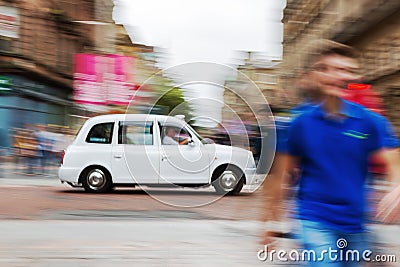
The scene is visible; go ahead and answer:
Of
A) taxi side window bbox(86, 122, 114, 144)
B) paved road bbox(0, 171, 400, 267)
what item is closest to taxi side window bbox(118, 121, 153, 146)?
taxi side window bbox(86, 122, 114, 144)

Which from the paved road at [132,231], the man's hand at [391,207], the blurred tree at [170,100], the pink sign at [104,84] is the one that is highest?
the pink sign at [104,84]

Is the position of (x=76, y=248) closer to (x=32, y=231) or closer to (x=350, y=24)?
(x=32, y=231)

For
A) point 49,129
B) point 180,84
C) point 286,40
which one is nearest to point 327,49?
point 180,84

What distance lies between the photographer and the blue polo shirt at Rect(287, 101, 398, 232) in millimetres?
2920

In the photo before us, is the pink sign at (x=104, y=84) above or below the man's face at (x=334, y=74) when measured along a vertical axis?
above

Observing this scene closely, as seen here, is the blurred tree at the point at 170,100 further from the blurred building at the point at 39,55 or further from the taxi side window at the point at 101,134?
the blurred building at the point at 39,55

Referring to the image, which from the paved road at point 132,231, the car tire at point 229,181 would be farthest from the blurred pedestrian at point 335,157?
the car tire at point 229,181

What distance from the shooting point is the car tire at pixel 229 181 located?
14.0m

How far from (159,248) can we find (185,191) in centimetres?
732

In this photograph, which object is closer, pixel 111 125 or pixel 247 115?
pixel 247 115

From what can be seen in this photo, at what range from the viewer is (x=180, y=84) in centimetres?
805

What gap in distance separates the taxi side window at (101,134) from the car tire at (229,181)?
2328 mm

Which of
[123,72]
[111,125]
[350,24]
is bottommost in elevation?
[111,125]

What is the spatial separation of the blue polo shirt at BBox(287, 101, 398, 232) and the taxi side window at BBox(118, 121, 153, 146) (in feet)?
35.3
